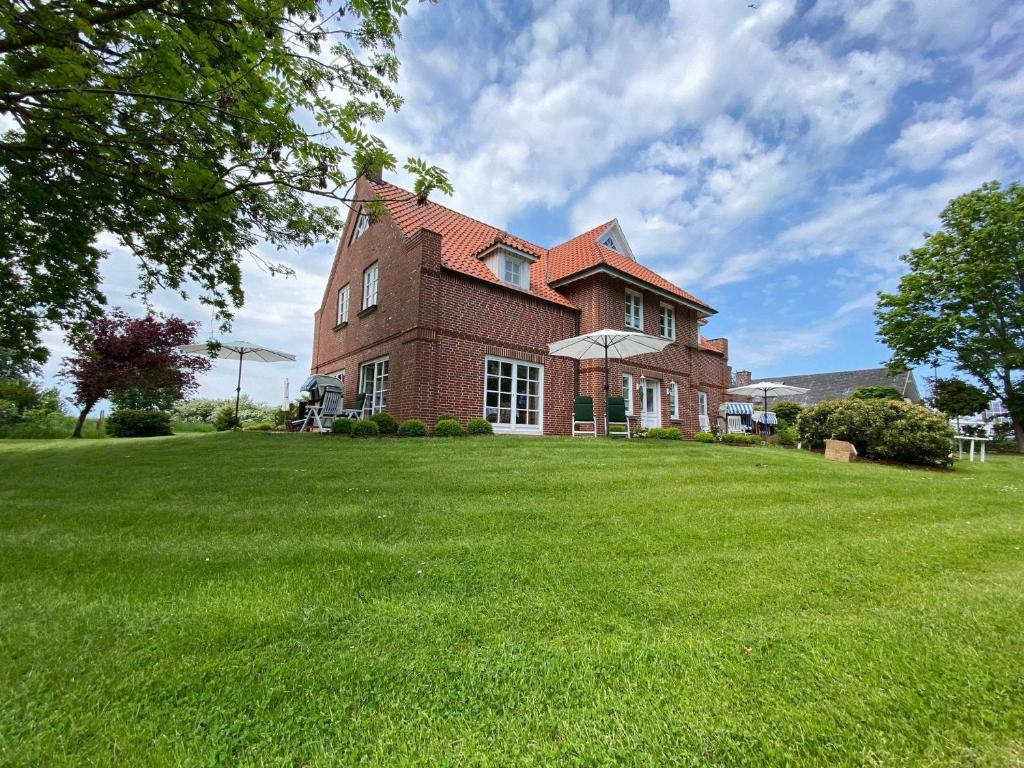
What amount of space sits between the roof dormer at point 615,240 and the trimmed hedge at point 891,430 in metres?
10.2

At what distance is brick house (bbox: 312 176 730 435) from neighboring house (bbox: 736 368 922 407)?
16.5 meters

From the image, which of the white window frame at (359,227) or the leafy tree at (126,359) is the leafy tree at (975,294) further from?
the leafy tree at (126,359)

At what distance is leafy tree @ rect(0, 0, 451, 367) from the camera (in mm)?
3854

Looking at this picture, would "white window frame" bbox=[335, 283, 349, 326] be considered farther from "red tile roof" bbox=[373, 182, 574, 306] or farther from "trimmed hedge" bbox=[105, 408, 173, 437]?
"trimmed hedge" bbox=[105, 408, 173, 437]

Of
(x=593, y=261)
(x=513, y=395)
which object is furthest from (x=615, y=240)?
(x=513, y=395)

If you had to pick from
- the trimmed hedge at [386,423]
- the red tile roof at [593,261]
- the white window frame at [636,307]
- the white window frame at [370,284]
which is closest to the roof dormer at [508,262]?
the red tile roof at [593,261]

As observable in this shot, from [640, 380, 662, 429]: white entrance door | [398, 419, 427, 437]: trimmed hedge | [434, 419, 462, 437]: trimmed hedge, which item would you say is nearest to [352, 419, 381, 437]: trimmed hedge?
[398, 419, 427, 437]: trimmed hedge

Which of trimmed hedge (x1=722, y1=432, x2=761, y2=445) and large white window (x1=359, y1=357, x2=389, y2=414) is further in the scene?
trimmed hedge (x1=722, y1=432, x2=761, y2=445)

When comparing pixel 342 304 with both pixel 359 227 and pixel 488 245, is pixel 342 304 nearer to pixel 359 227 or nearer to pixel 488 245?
pixel 359 227

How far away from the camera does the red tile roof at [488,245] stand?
1323cm

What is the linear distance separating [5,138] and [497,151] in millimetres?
7035

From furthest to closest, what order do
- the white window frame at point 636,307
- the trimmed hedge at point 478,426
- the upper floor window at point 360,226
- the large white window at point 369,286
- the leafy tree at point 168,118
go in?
the white window frame at point 636,307, the upper floor window at point 360,226, the large white window at point 369,286, the trimmed hedge at point 478,426, the leafy tree at point 168,118

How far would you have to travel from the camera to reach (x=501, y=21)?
7508mm

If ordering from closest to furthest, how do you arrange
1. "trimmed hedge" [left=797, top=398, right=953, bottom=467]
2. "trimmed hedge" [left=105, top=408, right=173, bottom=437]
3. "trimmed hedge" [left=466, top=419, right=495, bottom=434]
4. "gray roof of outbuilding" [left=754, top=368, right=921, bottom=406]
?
→ "trimmed hedge" [left=797, top=398, right=953, bottom=467], "trimmed hedge" [left=466, top=419, right=495, bottom=434], "trimmed hedge" [left=105, top=408, right=173, bottom=437], "gray roof of outbuilding" [left=754, top=368, right=921, bottom=406]
